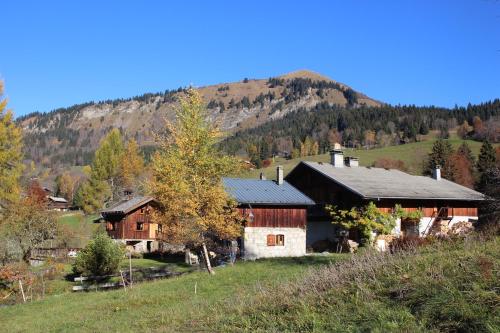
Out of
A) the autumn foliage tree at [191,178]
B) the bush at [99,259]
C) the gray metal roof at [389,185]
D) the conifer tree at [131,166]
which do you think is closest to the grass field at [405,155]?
the conifer tree at [131,166]

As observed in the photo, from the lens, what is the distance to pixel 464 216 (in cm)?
4459

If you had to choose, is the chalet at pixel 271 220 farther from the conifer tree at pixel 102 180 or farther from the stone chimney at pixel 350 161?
the conifer tree at pixel 102 180

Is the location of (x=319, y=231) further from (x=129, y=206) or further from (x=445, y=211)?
(x=129, y=206)

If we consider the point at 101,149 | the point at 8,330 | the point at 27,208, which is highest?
the point at 101,149

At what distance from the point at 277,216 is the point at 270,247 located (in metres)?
2.45

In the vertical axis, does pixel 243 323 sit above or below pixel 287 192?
below

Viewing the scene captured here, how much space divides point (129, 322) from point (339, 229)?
28.4 metres

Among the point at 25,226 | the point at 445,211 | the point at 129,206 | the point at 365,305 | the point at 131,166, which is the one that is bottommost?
the point at 365,305

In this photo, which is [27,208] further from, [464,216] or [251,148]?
[251,148]

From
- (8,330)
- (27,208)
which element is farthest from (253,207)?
(8,330)

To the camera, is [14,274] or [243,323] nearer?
[243,323]

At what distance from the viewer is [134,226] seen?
5403 centimetres

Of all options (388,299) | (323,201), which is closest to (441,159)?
(323,201)

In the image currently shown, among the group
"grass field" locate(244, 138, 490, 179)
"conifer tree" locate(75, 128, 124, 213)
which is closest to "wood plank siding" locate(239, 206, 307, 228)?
"conifer tree" locate(75, 128, 124, 213)
